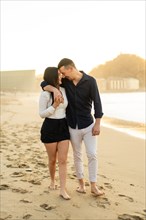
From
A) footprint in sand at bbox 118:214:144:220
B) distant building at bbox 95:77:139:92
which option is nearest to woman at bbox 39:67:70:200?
footprint in sand at bbox 118:214:144:220

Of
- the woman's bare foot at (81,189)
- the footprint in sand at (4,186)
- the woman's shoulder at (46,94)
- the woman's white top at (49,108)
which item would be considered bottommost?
the woman's bare foot at (81,189)

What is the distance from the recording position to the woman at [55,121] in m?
3.97

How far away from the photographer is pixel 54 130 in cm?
406

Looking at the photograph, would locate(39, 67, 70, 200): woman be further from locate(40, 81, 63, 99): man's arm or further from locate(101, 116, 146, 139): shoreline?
locate(101, 116, 146, 139): shoreline

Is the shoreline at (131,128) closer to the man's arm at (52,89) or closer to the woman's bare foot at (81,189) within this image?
the woman's bare foot at (81,189)

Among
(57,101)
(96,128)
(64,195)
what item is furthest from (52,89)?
(64,195)

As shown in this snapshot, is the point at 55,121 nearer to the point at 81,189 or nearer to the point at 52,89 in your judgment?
the point at 52,89

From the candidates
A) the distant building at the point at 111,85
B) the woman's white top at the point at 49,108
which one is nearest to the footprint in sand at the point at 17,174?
the woman's white top at the point at 49,108

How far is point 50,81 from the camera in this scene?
4.00 metres

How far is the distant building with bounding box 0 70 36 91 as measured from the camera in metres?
145

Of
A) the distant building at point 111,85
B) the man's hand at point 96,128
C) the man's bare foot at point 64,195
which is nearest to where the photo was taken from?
the man's hand at point 96,128

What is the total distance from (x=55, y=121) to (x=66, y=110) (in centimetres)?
22

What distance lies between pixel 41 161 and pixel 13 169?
2.75 feet

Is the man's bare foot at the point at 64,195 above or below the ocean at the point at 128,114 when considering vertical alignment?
above
